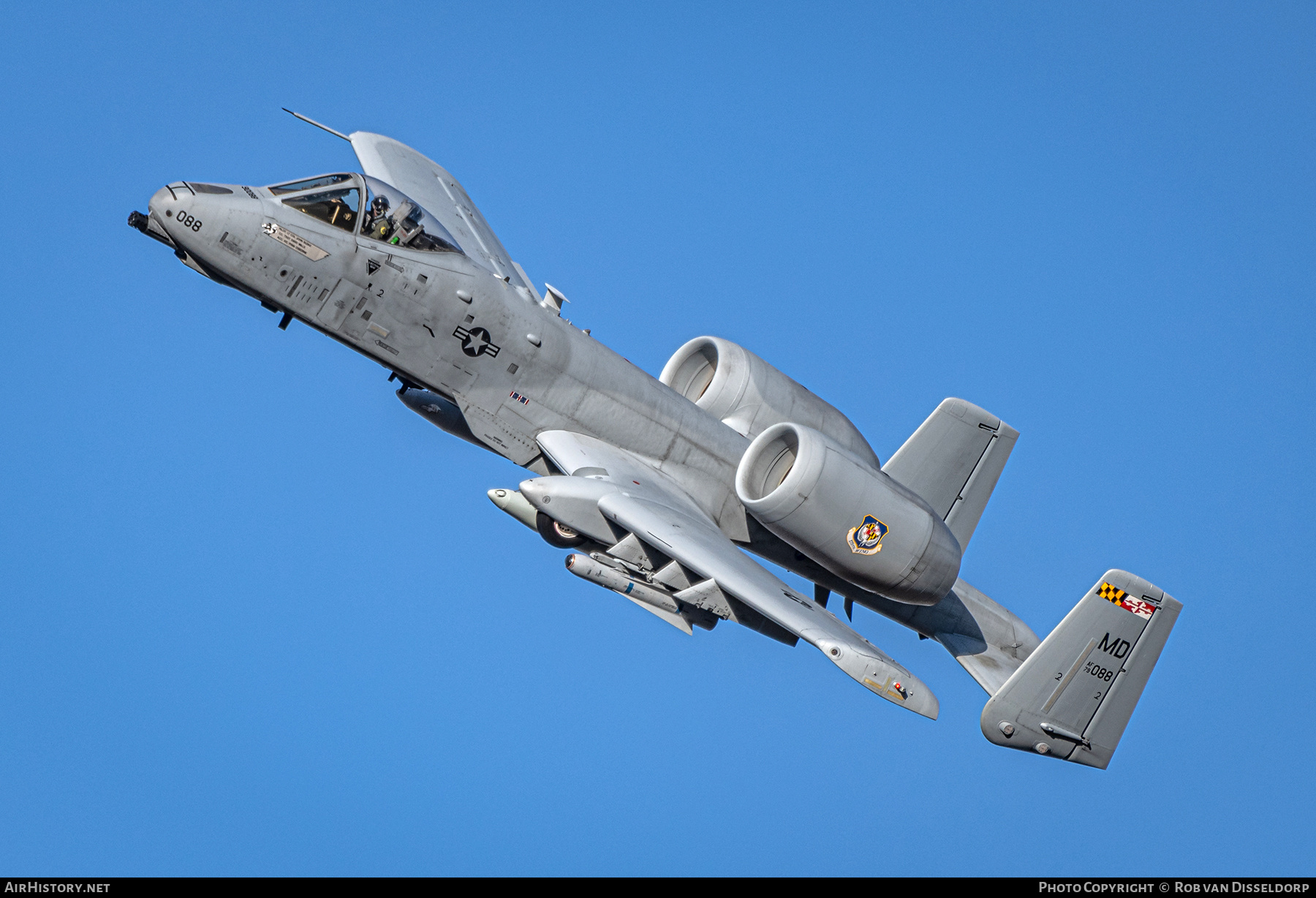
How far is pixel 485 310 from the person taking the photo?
60.2 feet

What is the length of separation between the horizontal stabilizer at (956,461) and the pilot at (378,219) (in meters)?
8.43

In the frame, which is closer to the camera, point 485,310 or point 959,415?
point 485,310

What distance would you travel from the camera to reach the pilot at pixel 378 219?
58.3ft

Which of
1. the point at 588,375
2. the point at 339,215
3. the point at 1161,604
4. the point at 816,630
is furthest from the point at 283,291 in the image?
the point at 1161,604

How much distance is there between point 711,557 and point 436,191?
905cm

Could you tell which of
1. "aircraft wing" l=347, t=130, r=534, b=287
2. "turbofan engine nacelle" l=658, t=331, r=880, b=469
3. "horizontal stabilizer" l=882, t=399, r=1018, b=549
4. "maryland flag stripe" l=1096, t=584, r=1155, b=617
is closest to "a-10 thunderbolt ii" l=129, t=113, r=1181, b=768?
"maryland flag stripe" l=1096, t=584, r=1155, b=617

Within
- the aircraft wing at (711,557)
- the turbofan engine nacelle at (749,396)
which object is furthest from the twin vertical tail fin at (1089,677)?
the turbofan engine nacelle at (749,396)

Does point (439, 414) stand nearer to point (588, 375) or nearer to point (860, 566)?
point (588, 375)

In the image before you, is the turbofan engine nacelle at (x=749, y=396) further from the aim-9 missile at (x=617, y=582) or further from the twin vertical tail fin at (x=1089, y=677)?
the twin vertical tail fin at (x=1089, y=677)

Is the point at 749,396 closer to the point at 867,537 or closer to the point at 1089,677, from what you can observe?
the point at 867,537
